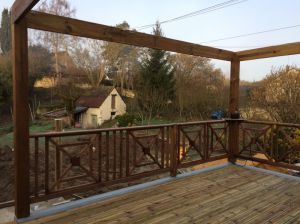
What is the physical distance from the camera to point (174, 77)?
16609mm

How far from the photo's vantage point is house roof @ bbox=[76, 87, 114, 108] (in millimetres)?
16938

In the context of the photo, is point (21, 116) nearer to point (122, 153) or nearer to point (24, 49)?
point (24, 49)

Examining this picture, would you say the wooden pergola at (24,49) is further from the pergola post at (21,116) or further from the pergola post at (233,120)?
the pergola post at (233,120)

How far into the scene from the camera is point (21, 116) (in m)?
2.33

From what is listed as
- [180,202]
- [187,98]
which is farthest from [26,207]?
[187,98]

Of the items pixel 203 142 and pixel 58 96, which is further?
pixel 58 96

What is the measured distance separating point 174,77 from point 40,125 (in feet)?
27.7

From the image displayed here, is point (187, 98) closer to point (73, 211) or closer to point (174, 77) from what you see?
point (174, 77)

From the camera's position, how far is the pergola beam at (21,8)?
1.85m

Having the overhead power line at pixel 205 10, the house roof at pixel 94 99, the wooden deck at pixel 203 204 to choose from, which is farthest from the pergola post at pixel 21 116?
the house roof at pixel 94 99

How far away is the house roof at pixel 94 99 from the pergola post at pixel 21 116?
14373 mm

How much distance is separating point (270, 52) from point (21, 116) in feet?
11.5

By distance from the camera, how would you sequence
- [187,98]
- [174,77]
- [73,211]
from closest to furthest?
[73,211], [187,98], [174,77]

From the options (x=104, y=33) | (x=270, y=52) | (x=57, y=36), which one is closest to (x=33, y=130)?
(x=57, y=36)
